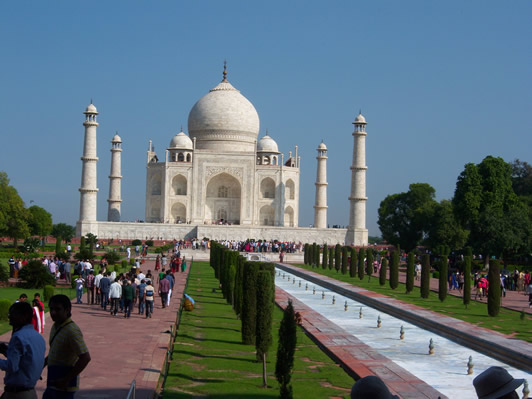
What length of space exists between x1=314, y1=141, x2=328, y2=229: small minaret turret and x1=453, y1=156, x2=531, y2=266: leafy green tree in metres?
9.74

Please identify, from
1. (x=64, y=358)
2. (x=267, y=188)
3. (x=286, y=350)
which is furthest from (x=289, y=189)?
(x=64, y=358)

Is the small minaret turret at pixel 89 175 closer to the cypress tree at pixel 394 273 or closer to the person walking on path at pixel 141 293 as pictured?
the cypress tree at pixel 394 273

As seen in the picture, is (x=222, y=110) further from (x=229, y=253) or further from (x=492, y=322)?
(x=492, y=322)

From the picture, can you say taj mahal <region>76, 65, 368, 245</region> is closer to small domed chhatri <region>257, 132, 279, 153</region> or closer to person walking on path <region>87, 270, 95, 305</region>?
small domed chhatri <region>257, 132, 279, 153</region>

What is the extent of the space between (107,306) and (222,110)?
29129 mm

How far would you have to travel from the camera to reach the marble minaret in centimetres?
3566

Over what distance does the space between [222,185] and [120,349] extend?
31793 mm

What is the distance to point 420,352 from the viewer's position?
921cm

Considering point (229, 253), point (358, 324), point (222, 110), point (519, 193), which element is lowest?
point (358, 324)

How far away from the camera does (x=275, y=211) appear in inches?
1526

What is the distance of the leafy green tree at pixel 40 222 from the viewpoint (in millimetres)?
38000

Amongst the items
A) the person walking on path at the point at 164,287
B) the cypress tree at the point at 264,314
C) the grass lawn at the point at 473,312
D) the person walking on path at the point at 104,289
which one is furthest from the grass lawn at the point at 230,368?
the grass lawn at the point at 473,312

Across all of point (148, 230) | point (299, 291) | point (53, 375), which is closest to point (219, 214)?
point (148, 230)

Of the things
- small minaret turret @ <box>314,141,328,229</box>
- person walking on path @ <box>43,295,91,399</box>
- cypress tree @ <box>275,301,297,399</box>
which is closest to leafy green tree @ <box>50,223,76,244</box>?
small minaret turret @ <box>314,141,328,229</box>
